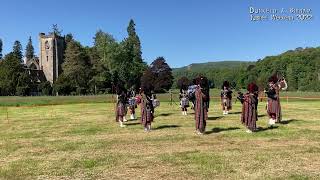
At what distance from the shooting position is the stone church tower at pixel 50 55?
16262 cm

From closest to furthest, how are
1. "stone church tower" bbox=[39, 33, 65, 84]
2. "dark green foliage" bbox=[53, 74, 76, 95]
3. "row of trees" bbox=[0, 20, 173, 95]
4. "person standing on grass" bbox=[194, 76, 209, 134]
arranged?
1. "person standing on grass" bbox=[194, 76, 209, 134]
2. "row of trees" bbox=[0, 20, 173, 95]
3. "dark green foliage" bbox=[53, 74, 76, 95]
4. "stone church tower" bbox=[39, 33, 65, 84]

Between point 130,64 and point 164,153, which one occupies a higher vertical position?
point 130,64

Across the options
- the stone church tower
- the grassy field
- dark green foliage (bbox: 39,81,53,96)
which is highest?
the stone church tower

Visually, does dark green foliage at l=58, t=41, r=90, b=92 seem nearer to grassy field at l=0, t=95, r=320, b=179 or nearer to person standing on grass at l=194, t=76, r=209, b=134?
grassy field at l=0, t=95, r=320, b=179

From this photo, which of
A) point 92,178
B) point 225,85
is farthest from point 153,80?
point 92,178

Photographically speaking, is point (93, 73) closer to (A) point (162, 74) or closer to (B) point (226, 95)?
(A) point (162, 74)

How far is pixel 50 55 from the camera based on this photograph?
16500 centimetres

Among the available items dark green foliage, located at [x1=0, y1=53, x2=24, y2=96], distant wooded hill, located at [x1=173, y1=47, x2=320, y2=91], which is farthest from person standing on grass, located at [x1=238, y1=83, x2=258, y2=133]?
distant wooded hill, located at [x1=173, y1=47, x2=320, y2=91]

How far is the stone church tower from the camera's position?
16262 centimetres

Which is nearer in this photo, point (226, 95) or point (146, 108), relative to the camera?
point (146, 108)

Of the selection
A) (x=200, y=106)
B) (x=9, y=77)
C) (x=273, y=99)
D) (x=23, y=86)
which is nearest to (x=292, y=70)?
(x=23, y=86)

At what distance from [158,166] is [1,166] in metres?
4.49

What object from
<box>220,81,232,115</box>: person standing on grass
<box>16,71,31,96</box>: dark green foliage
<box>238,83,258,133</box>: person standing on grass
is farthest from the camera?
<box>16,71,31,96</box>: dark green foliage

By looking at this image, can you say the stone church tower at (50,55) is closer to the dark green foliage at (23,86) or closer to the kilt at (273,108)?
the dark green foliage at (23,86)
